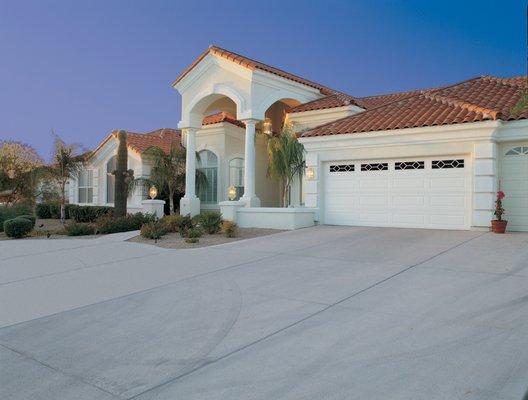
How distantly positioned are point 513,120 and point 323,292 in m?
9.16

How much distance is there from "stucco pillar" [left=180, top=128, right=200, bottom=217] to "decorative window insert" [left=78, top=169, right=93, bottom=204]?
30.4 feet

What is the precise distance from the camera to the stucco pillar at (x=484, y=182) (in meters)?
12.9

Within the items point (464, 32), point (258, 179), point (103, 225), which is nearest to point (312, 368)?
point (103, 225)

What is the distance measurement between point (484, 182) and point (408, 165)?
2.29 meters

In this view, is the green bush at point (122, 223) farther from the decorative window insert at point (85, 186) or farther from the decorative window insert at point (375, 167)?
the decorative window insert at point (85, 186)

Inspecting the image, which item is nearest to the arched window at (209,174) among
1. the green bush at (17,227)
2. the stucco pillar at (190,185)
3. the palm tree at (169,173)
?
the palm tree at (169,173)

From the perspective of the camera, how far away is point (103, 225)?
56.0ft

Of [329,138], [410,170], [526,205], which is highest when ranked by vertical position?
[329,138]

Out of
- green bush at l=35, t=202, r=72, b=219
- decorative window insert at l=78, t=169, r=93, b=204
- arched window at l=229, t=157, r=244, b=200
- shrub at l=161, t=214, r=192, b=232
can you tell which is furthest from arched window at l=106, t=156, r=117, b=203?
shrub at l=161, t=214, r=192, b=232

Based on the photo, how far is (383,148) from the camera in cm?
1463

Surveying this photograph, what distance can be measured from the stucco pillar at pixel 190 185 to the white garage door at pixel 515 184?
12114mm

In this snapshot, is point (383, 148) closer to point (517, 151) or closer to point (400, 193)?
point (400, 193)

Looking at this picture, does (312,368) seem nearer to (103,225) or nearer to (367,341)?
(367,341)

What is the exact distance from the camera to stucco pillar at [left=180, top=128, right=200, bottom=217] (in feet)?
65.6
